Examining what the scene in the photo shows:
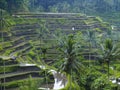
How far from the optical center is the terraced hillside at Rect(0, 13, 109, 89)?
126 feet

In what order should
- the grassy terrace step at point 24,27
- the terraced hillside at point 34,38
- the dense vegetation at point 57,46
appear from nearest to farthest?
the dense vegetation at point 57,46, the terraced hillside at point 34,38, the grassy terrace step at point 24,27

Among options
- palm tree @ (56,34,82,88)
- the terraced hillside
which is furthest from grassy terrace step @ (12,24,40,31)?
palm tree @ (56,34,82,88)

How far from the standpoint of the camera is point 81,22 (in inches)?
2454

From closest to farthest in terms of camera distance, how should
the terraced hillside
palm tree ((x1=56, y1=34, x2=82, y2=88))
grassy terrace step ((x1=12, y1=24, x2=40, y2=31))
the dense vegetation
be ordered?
palm tree ((x1=56, y1=34, x2=82, y2=88))
the dense vegetation
the terraced hillside
grassy terrace step ((x1=12, y1=24, x2=40, y2=31))

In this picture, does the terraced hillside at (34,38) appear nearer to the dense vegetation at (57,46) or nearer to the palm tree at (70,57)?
the dense vegetation at (57,46)

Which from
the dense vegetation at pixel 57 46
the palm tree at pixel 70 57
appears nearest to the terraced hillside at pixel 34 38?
the dense vegetation at pixel 57 46

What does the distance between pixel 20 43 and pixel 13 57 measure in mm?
9109

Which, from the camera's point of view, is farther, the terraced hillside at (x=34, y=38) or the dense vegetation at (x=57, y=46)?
the terraced hillside at (x=34, y=38)

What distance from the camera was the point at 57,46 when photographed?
42969 mm

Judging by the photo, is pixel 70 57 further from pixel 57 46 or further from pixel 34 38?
pixel 34 38

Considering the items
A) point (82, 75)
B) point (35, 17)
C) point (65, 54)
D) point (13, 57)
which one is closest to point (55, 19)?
point (35, 17)

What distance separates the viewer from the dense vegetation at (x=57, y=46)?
31344mm

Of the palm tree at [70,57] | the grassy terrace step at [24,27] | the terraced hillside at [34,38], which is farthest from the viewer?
the grassy terrace step at [24,27]

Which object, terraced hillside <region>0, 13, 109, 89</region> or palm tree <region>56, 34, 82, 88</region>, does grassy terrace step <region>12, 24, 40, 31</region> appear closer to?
terraced hillside <region>0, 13, 109, 89</region>
